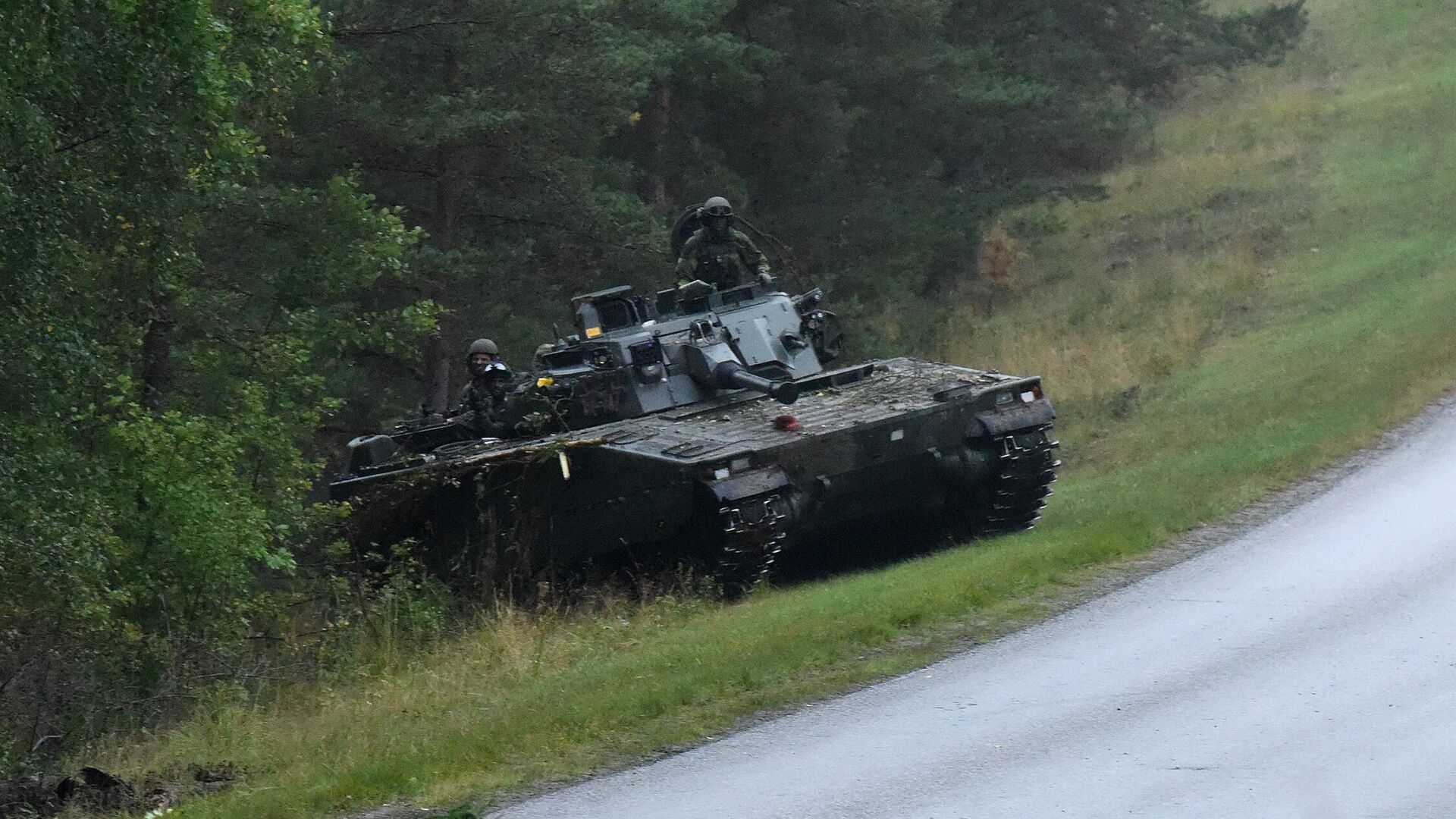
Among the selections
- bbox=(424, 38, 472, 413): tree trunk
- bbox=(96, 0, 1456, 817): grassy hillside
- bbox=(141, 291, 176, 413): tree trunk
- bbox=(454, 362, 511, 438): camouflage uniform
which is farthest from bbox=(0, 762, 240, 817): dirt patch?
bbox=(424, 38, 472, 413): tree trunk

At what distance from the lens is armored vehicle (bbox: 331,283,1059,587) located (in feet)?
41.2

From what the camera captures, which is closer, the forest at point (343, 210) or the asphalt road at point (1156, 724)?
the asphalt road at point (1156, 724)

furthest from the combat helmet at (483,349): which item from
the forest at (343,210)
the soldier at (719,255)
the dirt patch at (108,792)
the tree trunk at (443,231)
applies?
the dirt patch at (108,792)

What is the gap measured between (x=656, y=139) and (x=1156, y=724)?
20003 mm

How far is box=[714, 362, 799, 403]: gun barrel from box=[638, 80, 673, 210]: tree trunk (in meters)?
12.6

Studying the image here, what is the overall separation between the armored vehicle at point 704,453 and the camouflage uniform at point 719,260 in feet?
1.00

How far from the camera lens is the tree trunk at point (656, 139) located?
2678cm

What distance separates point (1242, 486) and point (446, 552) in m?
5.97

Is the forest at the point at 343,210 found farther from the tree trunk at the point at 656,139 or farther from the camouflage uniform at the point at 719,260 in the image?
the camouflage uniform at the point at 719,260

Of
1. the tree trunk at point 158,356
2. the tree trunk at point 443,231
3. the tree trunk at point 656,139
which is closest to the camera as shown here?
→ the tree trunk at point 158,356

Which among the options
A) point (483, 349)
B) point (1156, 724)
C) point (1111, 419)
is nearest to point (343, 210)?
point (483, 349)

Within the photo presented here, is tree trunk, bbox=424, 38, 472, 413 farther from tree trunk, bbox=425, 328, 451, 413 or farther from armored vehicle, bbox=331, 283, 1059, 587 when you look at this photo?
armored vehicle, bbox=331, 283, 1059, 587

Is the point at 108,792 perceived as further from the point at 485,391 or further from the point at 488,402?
the point at 485,391

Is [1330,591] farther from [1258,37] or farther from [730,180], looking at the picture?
[1258,37]
